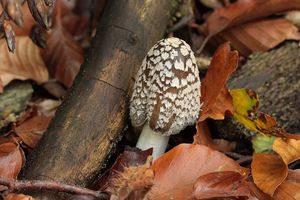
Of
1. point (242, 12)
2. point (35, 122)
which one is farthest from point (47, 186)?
point (242, 12)

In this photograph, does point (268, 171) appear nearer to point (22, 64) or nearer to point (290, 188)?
point (290, 188)

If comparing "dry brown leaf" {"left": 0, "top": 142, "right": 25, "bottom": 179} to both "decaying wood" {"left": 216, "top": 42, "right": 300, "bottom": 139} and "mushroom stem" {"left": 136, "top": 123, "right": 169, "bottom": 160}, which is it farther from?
"decaying wood" {"left": 216, "top": 42, "right": 300, "bottom": 139}

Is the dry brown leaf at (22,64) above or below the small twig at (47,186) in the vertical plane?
above

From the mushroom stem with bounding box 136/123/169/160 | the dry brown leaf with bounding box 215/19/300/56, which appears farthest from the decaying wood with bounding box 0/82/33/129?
the dry brown leaf with bounding box 215/19/300/56

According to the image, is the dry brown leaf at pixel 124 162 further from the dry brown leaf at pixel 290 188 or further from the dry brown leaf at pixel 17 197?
the dry brown leaf at pixel 290 188

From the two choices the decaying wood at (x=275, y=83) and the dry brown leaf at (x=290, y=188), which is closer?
the dry brown leaf at (x=290, y=188)

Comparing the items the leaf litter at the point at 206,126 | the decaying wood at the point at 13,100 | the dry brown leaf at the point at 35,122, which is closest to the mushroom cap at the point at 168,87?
the leaf litter at the point at 206,126

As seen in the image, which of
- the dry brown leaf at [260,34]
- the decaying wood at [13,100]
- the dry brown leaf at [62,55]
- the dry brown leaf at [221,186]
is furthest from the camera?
the dry brown leaf at [62,55]
